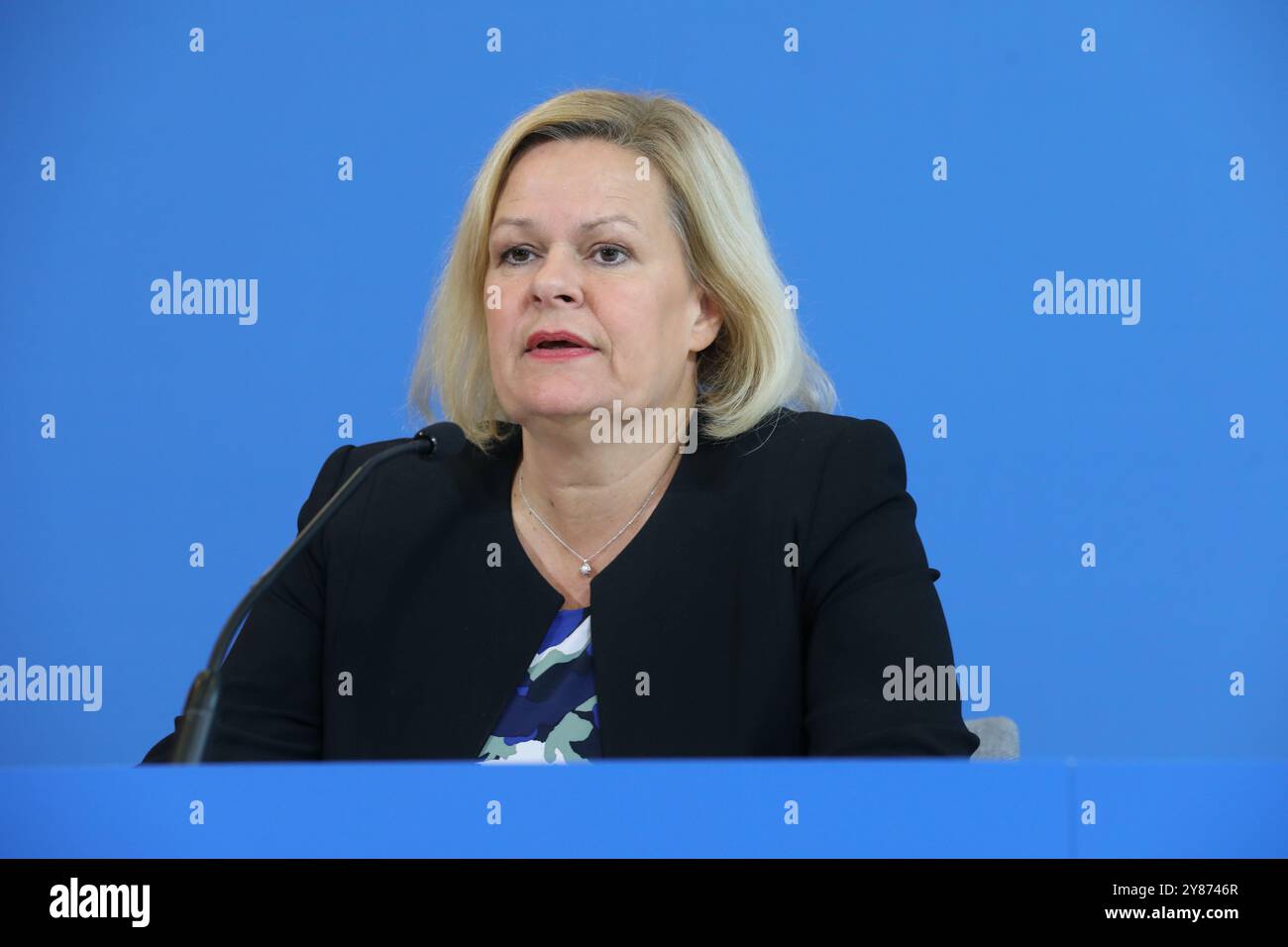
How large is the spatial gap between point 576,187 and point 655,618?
1.90 ft

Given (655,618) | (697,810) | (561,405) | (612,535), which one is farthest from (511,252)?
(697,810)

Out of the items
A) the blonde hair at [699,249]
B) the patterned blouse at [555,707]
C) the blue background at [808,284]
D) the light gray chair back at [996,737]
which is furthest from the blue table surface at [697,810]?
the blue background at [808,284]

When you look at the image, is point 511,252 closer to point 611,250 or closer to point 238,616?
point 611,250

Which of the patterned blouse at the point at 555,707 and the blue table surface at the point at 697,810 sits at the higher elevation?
the patterned blouse at the point at 555,707

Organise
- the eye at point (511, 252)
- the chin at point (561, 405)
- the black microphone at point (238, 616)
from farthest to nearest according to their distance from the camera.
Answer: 1. the eye at point (511, 252)
2. the chin at point (561, 405)
3. the black microphone at point (238, 616)

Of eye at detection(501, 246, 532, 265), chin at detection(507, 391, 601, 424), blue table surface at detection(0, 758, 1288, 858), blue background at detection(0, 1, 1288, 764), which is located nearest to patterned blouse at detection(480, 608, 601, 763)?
chin at detection(507, 391, 601, 424)

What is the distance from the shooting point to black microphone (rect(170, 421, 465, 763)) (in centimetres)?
108

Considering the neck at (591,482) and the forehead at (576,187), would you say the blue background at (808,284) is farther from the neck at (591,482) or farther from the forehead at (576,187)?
the neck at (591,482)

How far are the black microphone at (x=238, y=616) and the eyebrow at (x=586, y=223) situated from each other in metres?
0.41

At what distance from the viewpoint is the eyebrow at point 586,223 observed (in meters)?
1.81

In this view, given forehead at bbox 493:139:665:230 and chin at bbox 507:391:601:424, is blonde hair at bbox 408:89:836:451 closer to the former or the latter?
forehead at bbox 493:139:665:230

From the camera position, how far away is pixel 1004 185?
2578mm

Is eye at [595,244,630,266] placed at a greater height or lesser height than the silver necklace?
greater
